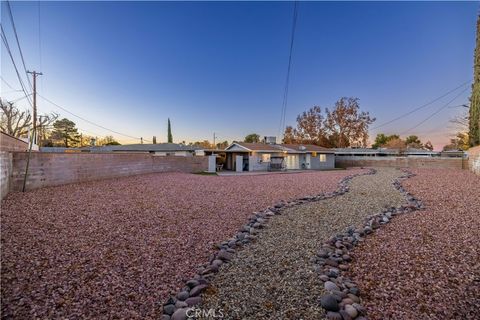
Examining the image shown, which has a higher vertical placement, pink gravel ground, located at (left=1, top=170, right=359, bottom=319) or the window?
the window

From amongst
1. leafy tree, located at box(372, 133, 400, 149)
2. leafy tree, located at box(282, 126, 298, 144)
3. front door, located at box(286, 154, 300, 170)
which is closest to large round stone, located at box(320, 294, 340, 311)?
front door, located at box(286, 154, 300, 170)

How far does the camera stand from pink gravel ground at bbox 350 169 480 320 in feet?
7.64

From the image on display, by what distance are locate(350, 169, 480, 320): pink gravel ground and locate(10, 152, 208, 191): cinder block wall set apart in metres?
10.1

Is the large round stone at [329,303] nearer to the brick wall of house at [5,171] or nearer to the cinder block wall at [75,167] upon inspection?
the brick wall of house at [5,171]

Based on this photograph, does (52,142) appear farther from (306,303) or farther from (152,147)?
(306,303)

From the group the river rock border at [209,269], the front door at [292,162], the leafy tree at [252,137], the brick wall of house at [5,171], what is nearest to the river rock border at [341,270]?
the river rock border at [209,269]

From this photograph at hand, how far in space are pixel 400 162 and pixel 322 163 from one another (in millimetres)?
8080

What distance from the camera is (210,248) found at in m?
3.77

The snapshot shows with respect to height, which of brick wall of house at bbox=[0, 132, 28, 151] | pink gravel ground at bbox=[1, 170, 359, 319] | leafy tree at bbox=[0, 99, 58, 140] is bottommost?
pink gravel ground at bbox=[1, 170, 359, 319]

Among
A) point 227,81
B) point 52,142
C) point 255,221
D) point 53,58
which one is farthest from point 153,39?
point 52,142

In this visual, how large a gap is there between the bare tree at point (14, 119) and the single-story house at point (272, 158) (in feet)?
68.3

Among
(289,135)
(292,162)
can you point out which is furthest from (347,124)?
(292,162)

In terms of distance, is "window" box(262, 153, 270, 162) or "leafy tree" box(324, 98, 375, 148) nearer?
"window" box(262, 153, 270, 162)

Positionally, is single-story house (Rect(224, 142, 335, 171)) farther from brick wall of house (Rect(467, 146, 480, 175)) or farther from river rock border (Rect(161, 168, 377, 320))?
river rock border (Rect(161, 168, 377, 320))
